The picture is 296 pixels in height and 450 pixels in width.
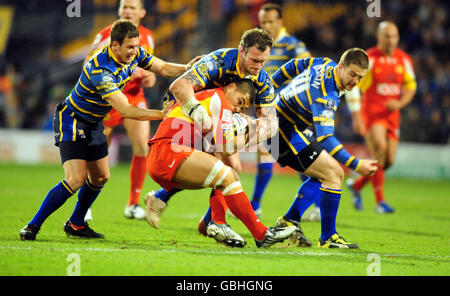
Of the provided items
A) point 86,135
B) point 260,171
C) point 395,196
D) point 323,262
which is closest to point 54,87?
point 395,196

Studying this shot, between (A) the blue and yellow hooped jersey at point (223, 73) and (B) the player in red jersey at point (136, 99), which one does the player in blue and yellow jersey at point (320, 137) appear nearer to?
(A) the blue and yellow hooped jersey at point (223, 73)

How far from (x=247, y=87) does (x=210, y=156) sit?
78cm

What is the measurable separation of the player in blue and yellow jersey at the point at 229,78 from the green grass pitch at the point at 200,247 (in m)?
0.60

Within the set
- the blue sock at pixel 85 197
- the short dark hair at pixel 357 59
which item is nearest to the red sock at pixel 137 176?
the blue sock at pixel 85 197

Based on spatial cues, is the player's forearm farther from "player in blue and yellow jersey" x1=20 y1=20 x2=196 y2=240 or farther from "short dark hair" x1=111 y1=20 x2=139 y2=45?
"short dark hair" x1=111 y1=20 x2=139 y2=45

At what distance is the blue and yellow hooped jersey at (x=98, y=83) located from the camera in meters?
5.68

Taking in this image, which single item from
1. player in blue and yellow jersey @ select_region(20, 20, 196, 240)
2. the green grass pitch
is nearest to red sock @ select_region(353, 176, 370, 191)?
the green grass pitch

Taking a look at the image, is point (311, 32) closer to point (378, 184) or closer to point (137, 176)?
point (378, 184)

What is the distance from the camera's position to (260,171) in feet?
27.8

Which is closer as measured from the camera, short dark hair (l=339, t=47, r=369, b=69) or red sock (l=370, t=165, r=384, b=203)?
short dark hair (l=339, t=47, r=369, b=69)

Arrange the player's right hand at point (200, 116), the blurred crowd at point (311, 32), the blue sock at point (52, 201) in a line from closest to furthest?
the player's right hand at point (200, 116) < the blue sock at point (52, 201) < the blurred crowd at point (311, 32)

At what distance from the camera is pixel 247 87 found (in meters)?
5.79

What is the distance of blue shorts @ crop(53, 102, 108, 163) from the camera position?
5.97 metres
